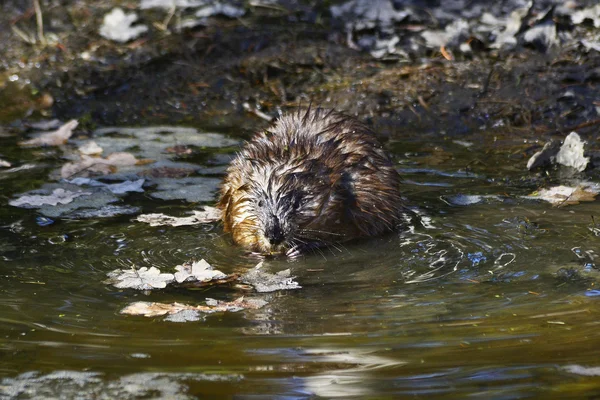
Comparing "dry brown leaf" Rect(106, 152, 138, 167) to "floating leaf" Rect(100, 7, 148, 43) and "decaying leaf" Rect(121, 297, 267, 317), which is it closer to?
"decaying leaf" Rect(121, 297, 267, 317)

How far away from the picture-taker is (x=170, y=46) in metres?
9.60

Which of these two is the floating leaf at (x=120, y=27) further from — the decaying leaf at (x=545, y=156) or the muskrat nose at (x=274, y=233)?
the muskrat nose at (x=274, y=233)

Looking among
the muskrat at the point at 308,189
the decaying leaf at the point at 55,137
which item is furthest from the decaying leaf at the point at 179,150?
the muskrat at the point at 308,189

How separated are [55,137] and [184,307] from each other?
3909 mm

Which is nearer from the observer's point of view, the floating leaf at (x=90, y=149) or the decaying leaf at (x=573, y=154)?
the decaying leaf at (x=573, y=154)

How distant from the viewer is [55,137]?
7.85m

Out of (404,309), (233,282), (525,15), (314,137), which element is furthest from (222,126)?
(404,309)

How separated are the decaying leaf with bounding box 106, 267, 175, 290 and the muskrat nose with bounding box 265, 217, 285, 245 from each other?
0.68 metres

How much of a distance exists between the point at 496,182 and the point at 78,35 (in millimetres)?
5420

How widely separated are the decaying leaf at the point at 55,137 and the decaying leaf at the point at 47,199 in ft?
4.79

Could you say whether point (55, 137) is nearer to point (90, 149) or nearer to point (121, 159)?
point (90, 149)

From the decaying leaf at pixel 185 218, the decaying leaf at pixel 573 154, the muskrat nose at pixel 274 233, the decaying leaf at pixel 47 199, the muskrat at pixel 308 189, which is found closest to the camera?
the muskrat nose at pixel 274 233

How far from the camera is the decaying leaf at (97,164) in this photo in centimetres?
690

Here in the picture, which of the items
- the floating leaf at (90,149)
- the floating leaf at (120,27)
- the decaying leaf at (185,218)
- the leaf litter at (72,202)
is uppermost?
the floating leaf at (120,27)
